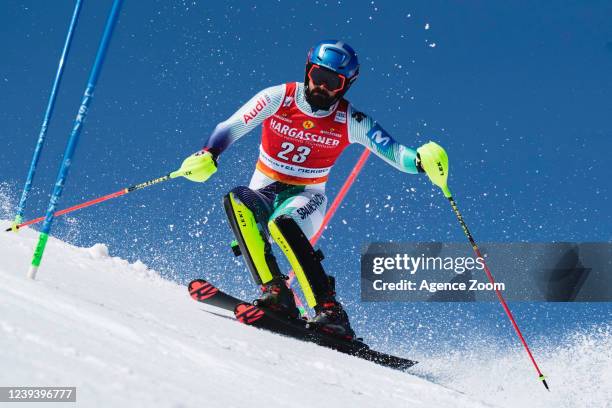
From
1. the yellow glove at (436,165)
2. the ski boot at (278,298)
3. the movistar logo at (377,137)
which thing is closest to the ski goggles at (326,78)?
the movistar logo at (377,137)

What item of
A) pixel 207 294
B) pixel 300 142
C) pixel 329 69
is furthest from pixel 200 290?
pixel 329 69

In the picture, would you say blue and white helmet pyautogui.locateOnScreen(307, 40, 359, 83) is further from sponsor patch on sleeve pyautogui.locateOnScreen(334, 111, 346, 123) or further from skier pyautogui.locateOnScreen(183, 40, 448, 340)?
sponsor patch on sleeve pyautogui.locateOnScreen(334, 111, 346, 123)

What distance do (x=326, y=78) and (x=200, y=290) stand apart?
2.03 meters

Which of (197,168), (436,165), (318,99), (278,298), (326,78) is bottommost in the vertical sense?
(278,298)

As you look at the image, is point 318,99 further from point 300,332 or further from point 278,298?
point 300,332

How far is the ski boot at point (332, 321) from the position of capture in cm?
516

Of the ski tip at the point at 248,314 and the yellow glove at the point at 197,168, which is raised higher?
the yellow glove at the point at 197,168

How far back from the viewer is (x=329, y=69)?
550cm

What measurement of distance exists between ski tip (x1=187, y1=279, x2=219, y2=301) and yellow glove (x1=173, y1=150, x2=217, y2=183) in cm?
84

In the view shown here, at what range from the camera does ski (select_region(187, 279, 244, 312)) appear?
5406 mm

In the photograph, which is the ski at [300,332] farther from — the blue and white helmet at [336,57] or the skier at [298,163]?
the blue and white helmet at [336,57]

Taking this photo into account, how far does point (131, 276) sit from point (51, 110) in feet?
5.64

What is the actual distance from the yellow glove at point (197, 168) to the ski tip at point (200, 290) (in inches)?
33.2

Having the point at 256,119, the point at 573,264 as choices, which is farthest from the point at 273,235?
the point at 573,264
